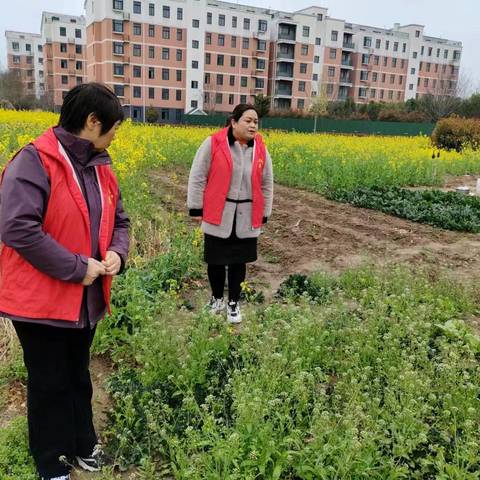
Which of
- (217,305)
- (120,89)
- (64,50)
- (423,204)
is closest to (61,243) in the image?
(217,305)

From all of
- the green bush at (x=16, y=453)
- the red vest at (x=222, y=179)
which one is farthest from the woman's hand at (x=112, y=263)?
A: the red vest at (x=222, y=179)

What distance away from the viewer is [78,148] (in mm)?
2297

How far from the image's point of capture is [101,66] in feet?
207

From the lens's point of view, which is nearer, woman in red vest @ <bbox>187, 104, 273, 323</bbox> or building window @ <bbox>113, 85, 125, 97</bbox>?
woman in red vest @ <bbox>187, 104, 273, 323</bbox>

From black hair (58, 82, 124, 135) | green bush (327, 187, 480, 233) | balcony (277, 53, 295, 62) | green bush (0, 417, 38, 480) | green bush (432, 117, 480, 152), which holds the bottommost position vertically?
green bush (0, 417, 38, 480)

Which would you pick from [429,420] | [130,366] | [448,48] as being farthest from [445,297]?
[448,48]

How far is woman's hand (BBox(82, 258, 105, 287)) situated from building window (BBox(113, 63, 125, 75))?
6376cm

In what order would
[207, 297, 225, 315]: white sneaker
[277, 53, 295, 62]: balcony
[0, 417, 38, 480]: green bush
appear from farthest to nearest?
[277, 53, 295, 62]: balcony < [207, 297, 225, 315]: white sneaker < [0, 417, 38, 480]: green bush

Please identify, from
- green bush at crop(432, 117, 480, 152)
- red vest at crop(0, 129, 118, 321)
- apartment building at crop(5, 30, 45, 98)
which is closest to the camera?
red vest at crop(0, 129, 118, 321)

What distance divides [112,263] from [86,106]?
73 cm

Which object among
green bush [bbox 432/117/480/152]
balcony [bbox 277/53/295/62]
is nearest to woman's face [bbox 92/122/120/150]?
green bush [bbox 432/117/480/152]

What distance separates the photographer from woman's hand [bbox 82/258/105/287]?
227 cm

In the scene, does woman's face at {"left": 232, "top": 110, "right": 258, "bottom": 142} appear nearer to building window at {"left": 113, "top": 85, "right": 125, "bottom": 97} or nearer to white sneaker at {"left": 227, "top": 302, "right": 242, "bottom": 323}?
white sneaker at {"left": 227, "top": 302, "right": 242, "bottom": 323}

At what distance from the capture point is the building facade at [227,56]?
61875mm
